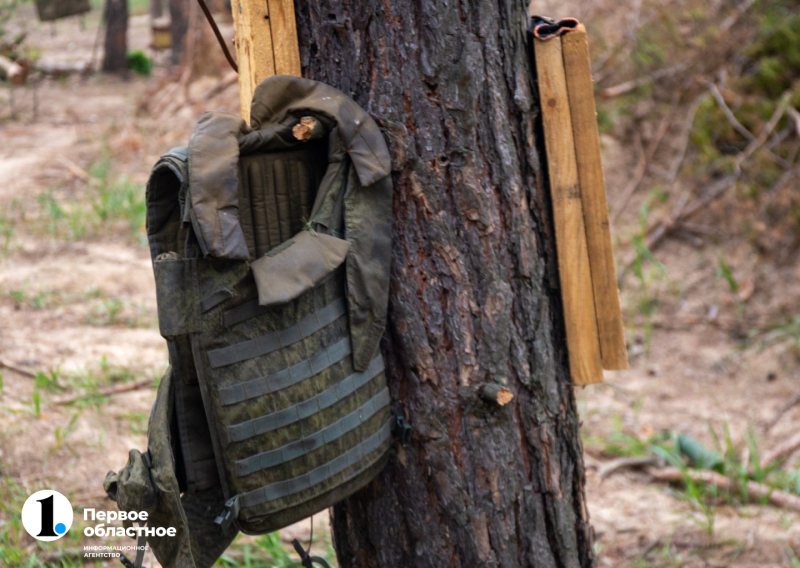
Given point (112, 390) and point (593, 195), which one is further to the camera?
point (112, 390)

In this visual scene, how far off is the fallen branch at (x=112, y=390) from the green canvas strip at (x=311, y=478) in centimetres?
204

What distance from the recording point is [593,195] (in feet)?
5.19

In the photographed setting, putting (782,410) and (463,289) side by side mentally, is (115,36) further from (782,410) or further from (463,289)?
(463,289)

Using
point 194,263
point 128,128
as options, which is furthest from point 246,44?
point 128,128

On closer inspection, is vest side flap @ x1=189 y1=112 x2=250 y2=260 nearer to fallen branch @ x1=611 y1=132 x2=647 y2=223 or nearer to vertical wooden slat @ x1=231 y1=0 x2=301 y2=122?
vertical wooden slat @ x1=231 y1=0 x2=301 y2=122

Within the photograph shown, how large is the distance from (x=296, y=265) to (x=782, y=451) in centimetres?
280

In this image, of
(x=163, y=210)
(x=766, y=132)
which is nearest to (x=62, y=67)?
(x=766, y=132)

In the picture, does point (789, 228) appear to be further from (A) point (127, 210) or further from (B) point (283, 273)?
(A) point (127, 210)

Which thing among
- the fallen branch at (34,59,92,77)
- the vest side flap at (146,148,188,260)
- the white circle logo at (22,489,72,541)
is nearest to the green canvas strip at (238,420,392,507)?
the vest side flap at (146,148,188,260)

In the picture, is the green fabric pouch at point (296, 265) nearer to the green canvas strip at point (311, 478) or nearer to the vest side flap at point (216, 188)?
the vest side flap at point (216, 188)

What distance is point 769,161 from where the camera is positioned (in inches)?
174

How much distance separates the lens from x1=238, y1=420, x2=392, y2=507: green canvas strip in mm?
1348

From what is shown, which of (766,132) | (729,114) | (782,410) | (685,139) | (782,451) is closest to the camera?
(782,451)

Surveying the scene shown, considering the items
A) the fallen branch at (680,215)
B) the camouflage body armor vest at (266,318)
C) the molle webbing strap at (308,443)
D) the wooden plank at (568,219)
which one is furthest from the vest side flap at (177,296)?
the fallen branch at (680,215)
